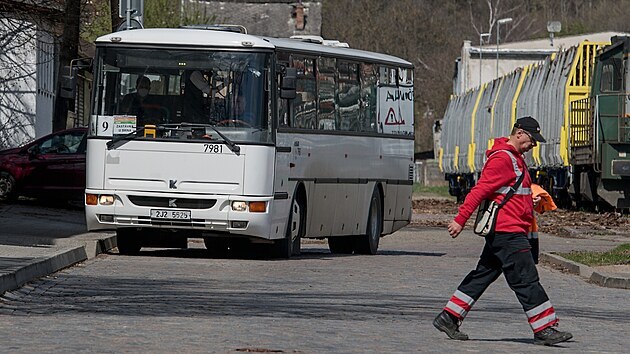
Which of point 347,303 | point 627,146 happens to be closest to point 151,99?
point 347,303

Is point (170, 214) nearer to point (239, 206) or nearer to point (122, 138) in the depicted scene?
point (239, 206)

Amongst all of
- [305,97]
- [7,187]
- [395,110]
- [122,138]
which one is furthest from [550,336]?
[7,187]

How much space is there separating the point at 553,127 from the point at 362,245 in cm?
1892

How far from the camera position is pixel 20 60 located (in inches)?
1684

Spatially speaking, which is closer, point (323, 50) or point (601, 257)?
point (601, 257)

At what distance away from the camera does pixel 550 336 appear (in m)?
11.1

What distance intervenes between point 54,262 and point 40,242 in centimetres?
317

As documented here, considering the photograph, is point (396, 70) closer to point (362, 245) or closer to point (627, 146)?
point (362, 245)

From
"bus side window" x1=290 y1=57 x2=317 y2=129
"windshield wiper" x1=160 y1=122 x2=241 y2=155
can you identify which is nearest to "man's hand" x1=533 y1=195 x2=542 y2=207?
"windshield wiper" x1=160 y1=122 x2=241 y2=155

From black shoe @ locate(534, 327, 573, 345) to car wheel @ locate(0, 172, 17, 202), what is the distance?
71.5 ft

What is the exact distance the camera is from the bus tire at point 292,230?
68.3ft

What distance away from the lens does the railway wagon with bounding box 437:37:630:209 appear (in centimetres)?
3578

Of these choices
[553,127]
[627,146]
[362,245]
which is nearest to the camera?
[362,245]

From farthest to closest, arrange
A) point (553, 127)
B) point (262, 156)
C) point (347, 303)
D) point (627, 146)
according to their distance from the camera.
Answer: point (553, 127) < point (627, 146) < point (262, 156) < point (347, 303)
